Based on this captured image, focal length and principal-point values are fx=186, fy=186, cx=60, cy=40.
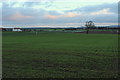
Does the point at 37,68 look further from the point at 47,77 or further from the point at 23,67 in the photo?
the point at 47,77

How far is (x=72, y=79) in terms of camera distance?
6.17m

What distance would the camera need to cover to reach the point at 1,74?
21.9ft

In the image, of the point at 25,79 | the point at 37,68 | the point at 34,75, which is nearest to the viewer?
the point at 25,79

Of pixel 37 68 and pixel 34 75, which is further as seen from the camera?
pixel 37 68

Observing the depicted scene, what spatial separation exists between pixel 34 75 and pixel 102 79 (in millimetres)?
2353

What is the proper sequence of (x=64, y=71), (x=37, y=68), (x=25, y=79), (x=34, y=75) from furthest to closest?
1. (x=37, y=68)
2. (x=64, y=71)
3. (x=34, y=75)
4. (x=25, y=79)

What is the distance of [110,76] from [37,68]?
296 centimetres

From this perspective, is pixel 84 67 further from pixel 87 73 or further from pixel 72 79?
pixel 72 79

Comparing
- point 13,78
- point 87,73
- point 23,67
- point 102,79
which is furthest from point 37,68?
point 102,79

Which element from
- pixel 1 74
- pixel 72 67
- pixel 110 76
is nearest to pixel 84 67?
pixel 72 67

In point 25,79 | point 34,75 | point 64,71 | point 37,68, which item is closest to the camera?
point 25,79

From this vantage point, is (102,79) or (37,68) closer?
(102,79)

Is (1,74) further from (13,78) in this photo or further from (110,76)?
(110,76)

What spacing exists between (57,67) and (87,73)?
150cm
